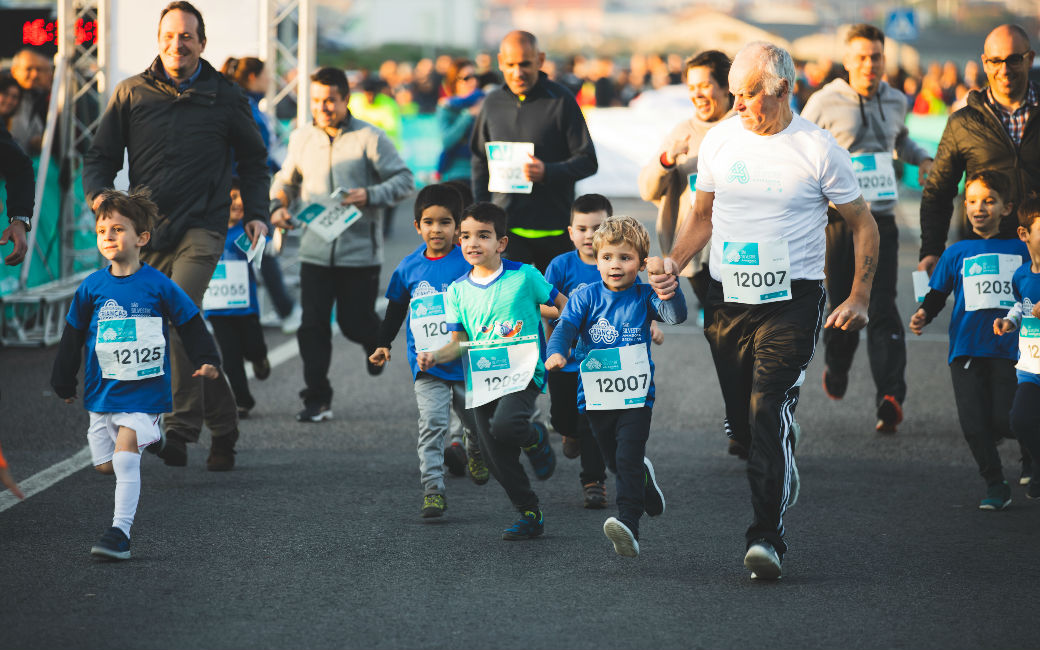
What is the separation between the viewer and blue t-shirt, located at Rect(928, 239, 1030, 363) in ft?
22.0

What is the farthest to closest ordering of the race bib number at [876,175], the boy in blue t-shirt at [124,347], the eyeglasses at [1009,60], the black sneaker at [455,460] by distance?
the race bib number at [876,175], the black sneaker at [455,460], the eyeglasses at [1009,60], the boy in blue t-shirt at [124,347]

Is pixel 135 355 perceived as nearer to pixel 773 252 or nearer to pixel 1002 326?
pixel 773 252

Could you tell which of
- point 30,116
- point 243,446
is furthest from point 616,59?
point 243,446

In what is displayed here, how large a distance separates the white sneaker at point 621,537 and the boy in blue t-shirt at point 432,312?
122 centimetres

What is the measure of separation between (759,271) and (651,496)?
41.7 inches

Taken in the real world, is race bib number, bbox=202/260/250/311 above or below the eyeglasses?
below

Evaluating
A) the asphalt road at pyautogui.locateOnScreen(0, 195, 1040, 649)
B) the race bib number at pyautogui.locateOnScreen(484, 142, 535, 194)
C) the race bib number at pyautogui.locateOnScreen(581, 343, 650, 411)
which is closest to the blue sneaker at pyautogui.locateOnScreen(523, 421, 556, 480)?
the asphalt road at pyautogui.locateOnScreen(0, 195, 1040, 649)

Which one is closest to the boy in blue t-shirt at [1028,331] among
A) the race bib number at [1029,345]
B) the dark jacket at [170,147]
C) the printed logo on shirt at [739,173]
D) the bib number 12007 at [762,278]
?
the race bib number at [1029,345]

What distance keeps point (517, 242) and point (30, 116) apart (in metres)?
5.66

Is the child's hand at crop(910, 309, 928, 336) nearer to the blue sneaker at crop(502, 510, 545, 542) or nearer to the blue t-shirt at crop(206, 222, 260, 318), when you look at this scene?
the blue sneaker at crop(502, 510, 545, 542)

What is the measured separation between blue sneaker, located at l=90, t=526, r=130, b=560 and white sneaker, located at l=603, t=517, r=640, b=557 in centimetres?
194

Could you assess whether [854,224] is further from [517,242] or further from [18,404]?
[18,404]

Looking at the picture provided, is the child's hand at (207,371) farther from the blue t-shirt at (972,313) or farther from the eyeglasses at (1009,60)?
Result: the eyeglasses at (1009,60)

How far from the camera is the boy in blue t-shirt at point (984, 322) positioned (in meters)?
6.68
